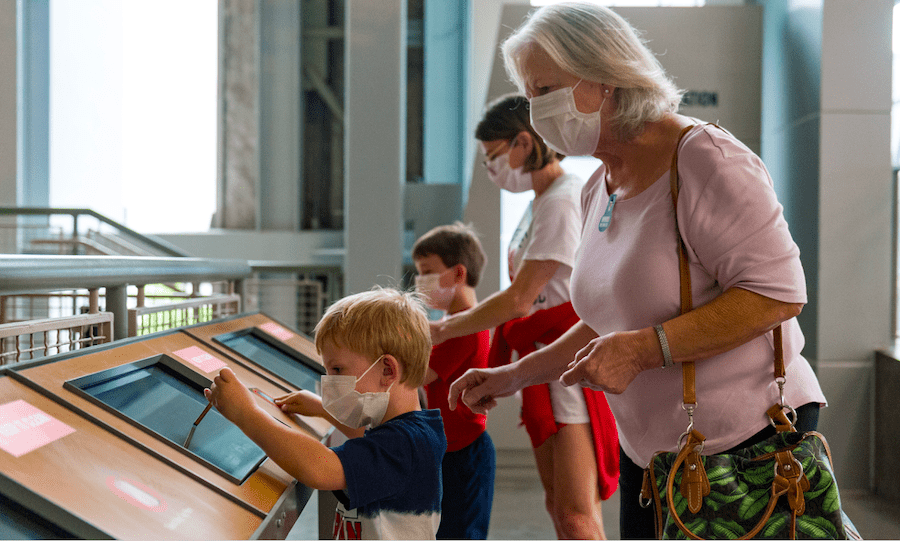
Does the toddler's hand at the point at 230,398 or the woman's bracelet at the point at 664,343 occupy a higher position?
the woman's bracelet at the point at 664,343

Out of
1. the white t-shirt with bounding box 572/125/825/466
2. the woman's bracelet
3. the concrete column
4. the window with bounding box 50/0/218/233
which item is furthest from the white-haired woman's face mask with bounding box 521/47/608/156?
the window with bounding box 50/0/218/233

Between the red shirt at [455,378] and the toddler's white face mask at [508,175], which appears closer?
the red shirt at [455,378]

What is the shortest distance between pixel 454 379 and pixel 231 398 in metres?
1.10

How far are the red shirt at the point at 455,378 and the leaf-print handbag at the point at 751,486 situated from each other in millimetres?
886

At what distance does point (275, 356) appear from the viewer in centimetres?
211

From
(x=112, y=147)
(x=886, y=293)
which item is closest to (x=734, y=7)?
(x=886, y=293)

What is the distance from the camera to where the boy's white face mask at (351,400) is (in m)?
1.30

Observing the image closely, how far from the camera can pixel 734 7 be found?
4527 mm

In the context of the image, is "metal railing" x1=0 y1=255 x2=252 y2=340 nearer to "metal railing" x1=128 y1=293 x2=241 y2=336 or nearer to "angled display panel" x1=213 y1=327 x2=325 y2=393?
"metal railing" x1=128 y1=293 x2=241 y2=336

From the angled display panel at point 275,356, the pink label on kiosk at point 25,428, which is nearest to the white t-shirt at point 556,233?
the angled display panel at point 275,356

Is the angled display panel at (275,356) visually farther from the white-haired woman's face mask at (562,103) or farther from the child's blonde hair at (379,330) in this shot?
the white-haired woman's face mask at (562,103)

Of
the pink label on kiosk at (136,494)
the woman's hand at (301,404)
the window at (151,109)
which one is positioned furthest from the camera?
the window at (151,109)

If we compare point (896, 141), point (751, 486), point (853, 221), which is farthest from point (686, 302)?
point (896, 141)

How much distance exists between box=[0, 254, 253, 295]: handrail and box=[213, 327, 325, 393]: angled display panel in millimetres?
216
